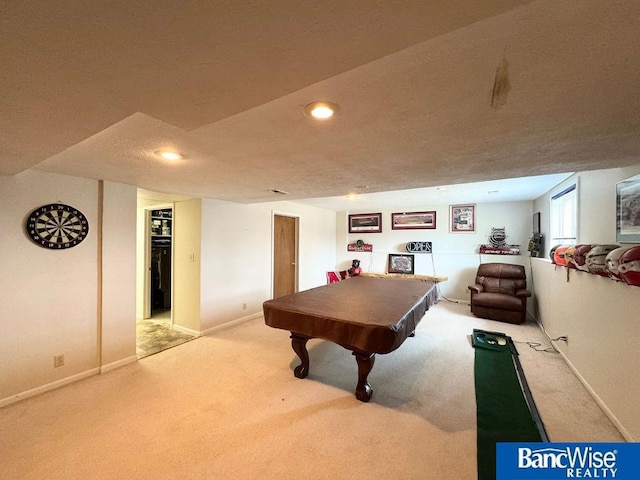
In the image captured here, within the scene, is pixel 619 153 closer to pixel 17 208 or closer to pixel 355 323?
pixel 355 323

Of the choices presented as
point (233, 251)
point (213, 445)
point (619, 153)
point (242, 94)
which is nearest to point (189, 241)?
point (233, 251)

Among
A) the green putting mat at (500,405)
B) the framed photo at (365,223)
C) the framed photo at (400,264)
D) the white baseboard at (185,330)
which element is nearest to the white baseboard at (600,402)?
the green putting mat at (500,405)

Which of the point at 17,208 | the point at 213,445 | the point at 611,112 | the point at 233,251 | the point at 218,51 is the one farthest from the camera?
the point at 233,251

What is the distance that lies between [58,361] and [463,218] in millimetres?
6930

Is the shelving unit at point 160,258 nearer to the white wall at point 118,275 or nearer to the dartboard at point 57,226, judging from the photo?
the white wall at point 118,275

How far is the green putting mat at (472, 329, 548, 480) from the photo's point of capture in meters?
1.83

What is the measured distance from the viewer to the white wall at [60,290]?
233cm

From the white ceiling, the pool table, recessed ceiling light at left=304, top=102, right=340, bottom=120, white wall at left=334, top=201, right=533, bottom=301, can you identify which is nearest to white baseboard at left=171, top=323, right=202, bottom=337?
the pool table

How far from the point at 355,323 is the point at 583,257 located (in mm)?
2235

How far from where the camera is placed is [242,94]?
0.96 m

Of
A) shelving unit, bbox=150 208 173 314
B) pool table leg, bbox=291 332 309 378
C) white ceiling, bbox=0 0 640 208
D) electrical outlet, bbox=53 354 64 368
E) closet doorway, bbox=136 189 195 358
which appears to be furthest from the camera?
shelving unit, bbox=150 208 173 314

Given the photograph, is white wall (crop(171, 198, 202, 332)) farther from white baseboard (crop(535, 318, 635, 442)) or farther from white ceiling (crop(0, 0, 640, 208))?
white baseboard (crop(535, 318, 635, 442))

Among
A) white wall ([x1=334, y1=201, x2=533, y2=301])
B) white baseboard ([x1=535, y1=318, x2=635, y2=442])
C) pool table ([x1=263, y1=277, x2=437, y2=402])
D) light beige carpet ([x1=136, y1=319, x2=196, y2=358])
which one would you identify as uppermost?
white wall ([x1=334, y1=201, x2=533, y2=301])

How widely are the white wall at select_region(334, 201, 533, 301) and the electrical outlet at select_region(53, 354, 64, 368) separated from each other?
231 inches
